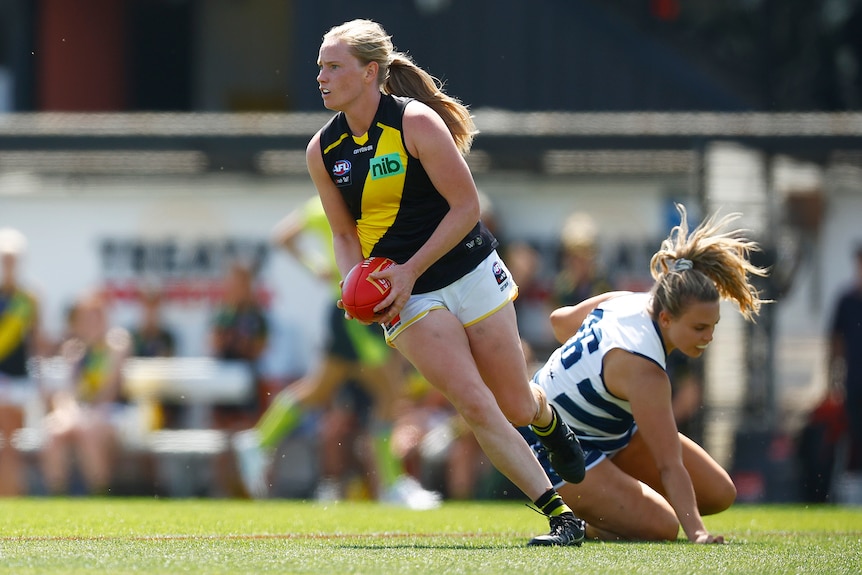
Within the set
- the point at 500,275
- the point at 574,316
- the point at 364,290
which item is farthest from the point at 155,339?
the point at 364,290

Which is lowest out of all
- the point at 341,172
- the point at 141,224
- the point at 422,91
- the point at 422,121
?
the point at 141,224

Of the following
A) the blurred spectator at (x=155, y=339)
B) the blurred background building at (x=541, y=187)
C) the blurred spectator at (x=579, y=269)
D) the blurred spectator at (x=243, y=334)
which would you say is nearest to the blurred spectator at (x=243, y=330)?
the blurred spectator at (x=243, y=334)

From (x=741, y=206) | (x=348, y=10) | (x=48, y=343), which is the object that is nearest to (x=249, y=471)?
(x=48, y=343)

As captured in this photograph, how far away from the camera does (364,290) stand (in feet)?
17.6

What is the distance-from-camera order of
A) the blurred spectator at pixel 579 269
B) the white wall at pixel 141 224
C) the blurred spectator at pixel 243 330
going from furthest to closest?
the white wall at pixel 141 224, the blurred spectator at pixel 243 330, the blurred spectator at pixel 579 269

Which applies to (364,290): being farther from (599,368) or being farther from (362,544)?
(599,368)

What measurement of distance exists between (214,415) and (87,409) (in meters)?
1.00

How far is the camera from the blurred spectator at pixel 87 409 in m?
10.5

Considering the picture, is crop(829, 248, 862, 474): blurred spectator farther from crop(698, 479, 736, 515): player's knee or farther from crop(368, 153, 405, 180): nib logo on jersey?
crop(368, 153, 405, 180): nib logo on jersey

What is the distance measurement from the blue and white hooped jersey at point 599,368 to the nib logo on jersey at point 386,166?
1.23 m

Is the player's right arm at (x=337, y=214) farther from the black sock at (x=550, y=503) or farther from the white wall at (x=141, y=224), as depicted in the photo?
the white wall at (x=141, y=224)

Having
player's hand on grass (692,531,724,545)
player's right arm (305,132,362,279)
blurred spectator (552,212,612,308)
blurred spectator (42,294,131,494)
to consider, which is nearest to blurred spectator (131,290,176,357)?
blurred spectator (42,294,131,494)

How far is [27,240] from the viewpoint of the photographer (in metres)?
11.8

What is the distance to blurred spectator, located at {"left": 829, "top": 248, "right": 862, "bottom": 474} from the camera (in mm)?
10742
